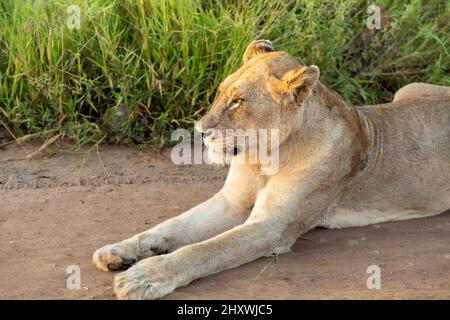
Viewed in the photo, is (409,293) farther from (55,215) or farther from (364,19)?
(364,19)

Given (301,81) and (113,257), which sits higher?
(301,81)

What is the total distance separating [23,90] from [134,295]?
2.36m

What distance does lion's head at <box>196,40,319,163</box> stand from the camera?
167 inches

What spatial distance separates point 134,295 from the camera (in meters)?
3.82

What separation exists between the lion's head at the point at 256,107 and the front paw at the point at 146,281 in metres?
0.65

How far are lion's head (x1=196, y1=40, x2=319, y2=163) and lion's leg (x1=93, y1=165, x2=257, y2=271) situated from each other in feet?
1.15

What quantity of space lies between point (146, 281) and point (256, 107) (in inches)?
37.7

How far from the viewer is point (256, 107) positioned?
13.9 feet

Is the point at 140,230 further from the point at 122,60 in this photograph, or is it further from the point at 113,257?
the point at 122,60

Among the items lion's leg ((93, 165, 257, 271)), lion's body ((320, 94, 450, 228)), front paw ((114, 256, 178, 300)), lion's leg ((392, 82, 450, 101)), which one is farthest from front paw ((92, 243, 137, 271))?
lion's leg ((392, 82, 450, 101))

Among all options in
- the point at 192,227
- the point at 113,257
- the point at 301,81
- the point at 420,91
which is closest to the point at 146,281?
the point at 113,257

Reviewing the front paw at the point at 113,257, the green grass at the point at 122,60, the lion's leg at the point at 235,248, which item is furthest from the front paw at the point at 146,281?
the green grass at the point at 122,60

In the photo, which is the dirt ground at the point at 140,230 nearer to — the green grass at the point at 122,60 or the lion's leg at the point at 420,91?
the green grass at the point at 122,60
